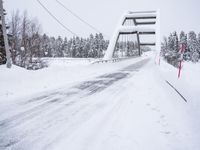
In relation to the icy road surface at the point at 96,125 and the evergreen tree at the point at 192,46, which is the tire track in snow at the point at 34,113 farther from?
the evergreen tree at the point at 192,46

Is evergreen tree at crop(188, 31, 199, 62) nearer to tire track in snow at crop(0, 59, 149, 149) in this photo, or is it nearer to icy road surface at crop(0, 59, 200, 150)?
icy road surface at crop(0, 59, 200, 150)

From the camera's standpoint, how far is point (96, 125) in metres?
4.09

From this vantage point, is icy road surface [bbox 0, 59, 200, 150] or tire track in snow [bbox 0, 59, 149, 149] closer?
icy road surface [bbox 0, 59, 200, 150]

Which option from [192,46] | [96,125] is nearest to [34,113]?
[96,125]

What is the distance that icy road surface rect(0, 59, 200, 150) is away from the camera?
10.7 feet

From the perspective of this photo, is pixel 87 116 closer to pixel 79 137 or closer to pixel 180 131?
pixel 79 137

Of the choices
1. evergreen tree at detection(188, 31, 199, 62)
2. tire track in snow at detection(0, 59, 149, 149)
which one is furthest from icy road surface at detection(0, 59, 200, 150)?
evergreen tree at detection(188, 31, 199, 62)

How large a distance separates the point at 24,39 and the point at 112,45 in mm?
14657

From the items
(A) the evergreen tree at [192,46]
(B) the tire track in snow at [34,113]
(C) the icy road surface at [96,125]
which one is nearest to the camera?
(C) the icy road surface at [96,125]

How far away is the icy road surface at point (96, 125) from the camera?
326 cm

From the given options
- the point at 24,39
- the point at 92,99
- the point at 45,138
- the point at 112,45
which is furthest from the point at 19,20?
the point at 45,138

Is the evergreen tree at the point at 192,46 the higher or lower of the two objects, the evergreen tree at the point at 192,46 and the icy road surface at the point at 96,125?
the higher

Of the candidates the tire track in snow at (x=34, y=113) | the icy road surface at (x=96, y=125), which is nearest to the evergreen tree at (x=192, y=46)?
the icy road surface at (x=96, y=125)

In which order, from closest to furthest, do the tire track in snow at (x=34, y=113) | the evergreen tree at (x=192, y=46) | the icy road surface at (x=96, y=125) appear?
1. the icy road surface at (x=96, y=125)
2. the tire track in snow at (x=34, y=113)
3. the evergreen tree at (x=192, y=46)
